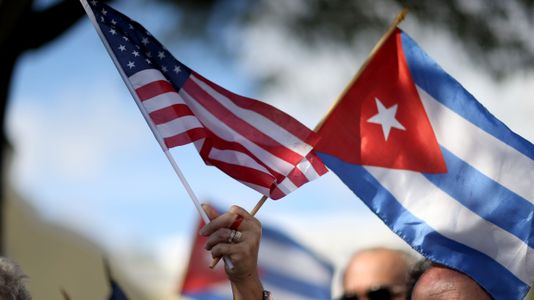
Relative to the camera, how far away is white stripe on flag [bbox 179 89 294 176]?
3.05 metres

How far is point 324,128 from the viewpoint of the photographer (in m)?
3.37

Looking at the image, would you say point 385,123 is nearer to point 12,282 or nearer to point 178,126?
point 178,126

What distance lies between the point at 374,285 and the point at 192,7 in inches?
163

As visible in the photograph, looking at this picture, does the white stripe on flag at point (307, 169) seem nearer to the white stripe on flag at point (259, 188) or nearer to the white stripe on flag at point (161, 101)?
the white stripe on flag at point (259, 188)

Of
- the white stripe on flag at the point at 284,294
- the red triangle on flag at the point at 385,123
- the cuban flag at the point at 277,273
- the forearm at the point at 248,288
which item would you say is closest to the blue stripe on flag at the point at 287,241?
the cuban flag at the point at 277,273

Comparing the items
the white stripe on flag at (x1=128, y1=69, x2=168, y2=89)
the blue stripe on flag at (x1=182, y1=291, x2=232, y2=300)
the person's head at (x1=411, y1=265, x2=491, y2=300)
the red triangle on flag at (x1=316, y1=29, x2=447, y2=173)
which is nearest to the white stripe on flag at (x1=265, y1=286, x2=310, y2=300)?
the blue stripe on flag at (x1=182, y1=291, x2=232, y2=300)

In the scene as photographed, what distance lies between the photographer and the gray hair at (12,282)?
2.85 m

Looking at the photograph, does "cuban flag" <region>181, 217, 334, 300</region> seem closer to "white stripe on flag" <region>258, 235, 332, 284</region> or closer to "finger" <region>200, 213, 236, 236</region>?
"white stripe on flag" <region>258, 235, 332, 284</region>

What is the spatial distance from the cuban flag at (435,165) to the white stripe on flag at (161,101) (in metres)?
0.49

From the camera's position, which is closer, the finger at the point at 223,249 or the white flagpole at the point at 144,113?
the finger at the point at 223,249

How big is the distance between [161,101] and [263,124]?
29 cm

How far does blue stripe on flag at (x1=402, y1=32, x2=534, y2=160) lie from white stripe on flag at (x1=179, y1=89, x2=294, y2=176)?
2.06 ft

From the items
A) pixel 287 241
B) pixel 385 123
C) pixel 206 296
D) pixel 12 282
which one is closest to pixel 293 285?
pixel 287 241

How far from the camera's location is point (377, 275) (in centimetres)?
367
